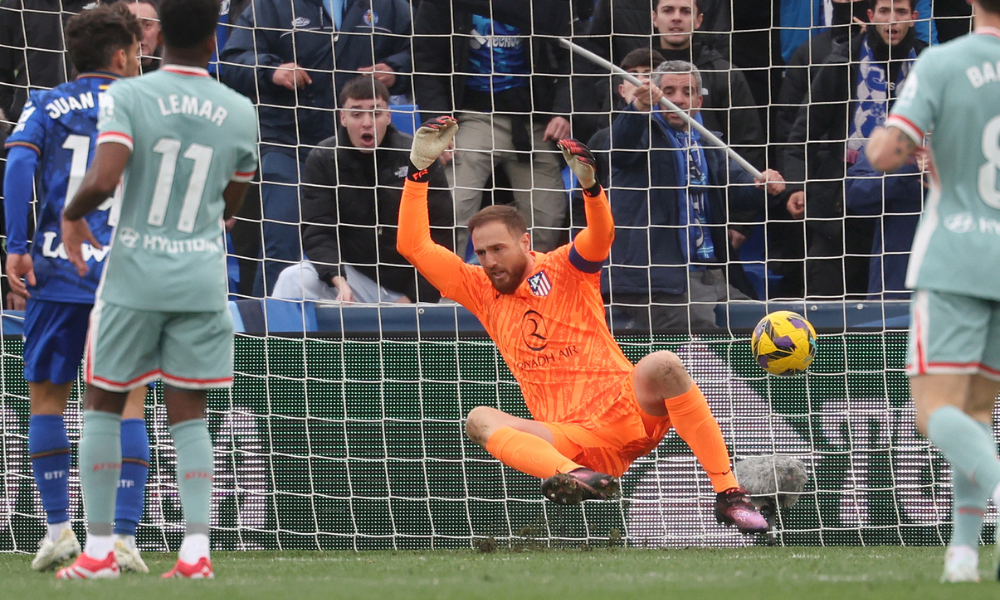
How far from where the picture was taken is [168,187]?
370 centimetres

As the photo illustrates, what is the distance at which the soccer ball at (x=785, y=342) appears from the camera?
19.6 ft

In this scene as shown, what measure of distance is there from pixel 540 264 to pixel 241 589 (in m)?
2.63

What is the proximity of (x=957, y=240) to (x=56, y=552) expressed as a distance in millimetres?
3166

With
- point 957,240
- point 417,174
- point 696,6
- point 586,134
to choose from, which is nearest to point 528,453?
point 417,174

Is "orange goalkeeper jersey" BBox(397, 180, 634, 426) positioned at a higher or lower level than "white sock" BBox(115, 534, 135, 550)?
higher

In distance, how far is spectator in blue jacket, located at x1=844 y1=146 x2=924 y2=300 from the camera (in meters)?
7.48

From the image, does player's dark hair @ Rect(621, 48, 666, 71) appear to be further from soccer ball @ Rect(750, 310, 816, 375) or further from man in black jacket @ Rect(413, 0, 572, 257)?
soccer ball @ Rect(750, 310, 816, 375)

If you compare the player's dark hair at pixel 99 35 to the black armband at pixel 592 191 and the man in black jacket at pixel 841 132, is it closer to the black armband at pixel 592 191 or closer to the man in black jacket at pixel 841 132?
the black armband at pixel 592 191

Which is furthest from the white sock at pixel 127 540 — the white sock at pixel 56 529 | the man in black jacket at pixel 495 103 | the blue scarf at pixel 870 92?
the blue scarf at pixel 870 92

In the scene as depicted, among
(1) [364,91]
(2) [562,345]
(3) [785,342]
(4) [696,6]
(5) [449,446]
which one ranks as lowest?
(5) [449,446]

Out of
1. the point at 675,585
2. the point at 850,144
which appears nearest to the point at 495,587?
the point at 675,585

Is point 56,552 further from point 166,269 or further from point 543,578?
point 543,578

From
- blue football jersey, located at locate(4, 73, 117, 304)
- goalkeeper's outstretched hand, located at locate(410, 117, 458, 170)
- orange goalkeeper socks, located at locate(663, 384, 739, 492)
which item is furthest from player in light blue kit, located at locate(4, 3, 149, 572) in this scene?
orange goalkeeper socks, located at locate(663, 384, 739, 492)

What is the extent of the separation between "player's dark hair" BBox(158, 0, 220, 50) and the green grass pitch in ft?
5.17
